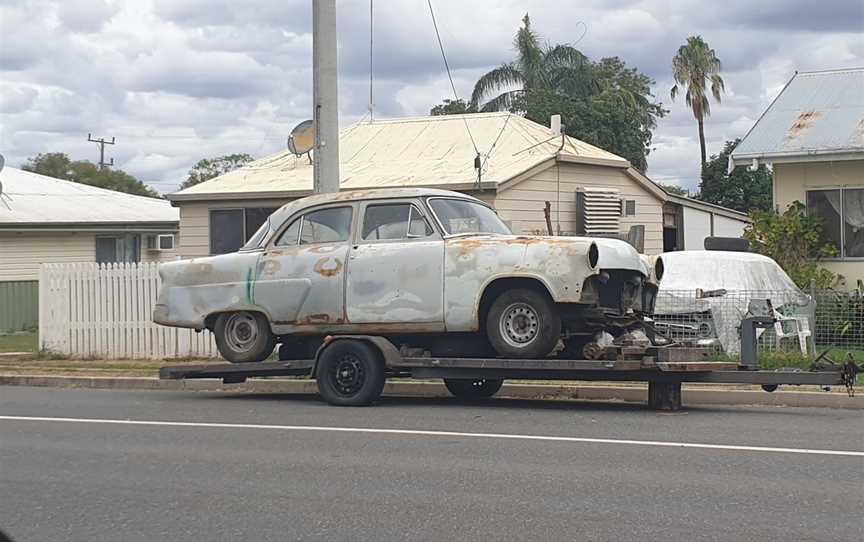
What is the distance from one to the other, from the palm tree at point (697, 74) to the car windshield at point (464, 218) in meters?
43.1

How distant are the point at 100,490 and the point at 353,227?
5.00 metres

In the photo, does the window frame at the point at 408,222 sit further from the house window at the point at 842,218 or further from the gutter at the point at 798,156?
the house window at the point at 842,218

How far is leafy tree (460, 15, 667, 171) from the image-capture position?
40.0 metres

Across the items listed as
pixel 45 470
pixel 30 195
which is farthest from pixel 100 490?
pixel 30 195

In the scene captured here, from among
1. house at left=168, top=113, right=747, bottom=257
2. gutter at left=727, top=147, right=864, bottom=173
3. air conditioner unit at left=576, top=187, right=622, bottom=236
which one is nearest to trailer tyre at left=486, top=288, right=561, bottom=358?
house at left=168, top=113, right=747, bottom=257

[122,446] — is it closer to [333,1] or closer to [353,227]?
[353,227]

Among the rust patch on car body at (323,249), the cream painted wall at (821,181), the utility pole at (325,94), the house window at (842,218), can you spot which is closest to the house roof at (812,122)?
the cream painted wall at (821,181)

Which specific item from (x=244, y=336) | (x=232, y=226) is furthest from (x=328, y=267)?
(x=232, y=226)

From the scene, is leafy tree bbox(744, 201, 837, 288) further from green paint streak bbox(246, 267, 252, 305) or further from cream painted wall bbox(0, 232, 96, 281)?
cream painted wall bbox(0, 232, 96, 281)

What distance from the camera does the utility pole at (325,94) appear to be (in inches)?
630

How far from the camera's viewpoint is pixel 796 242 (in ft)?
63.6

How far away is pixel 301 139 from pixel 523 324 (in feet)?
38.4

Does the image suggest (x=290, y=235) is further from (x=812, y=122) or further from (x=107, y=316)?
(x=812, y=122)

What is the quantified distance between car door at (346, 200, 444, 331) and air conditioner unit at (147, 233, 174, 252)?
2045cm
